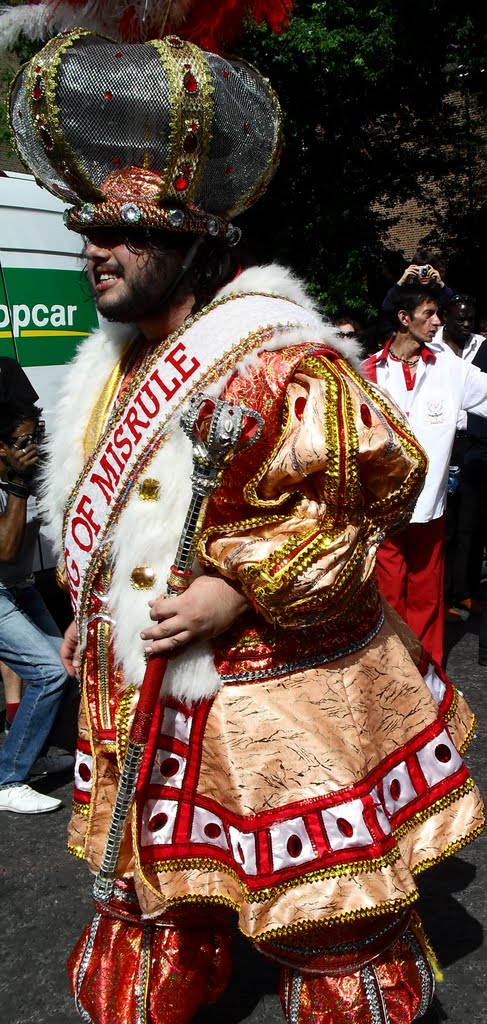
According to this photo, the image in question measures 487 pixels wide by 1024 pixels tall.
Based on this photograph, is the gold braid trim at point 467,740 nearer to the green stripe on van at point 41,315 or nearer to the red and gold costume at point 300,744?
the red and gold costume at point 300,744

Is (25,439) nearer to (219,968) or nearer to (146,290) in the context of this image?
(146,290)

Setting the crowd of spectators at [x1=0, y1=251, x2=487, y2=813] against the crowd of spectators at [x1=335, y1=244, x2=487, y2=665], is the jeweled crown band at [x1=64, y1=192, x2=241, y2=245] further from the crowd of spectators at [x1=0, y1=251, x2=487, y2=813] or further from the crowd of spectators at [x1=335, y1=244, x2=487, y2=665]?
the crowd of spectators at [x1=335, y1=244, x2=487, y2=665]

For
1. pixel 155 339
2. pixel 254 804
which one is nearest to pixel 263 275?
pixel 155 339

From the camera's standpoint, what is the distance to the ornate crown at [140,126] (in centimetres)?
197

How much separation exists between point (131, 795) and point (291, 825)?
317mm

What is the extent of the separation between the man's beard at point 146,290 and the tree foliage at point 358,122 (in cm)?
944

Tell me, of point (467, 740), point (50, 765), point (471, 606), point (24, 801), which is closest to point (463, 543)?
point (471, 606)

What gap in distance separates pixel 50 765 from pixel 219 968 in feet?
6.68

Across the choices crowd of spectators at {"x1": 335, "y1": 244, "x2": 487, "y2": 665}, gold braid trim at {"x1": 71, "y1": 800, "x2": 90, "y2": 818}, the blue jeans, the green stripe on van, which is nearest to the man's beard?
gold braid trim at {"x1": 71, "y1": 800, "x2": 90, "y2": 818}

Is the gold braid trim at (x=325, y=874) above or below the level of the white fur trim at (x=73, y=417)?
below

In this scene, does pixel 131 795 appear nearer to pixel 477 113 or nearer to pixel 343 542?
pixel 343 542

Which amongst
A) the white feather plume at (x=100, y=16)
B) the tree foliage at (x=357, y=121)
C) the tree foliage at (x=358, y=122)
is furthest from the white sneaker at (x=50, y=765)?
the tree foliage at (x=357, y=121)

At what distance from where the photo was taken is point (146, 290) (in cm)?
202

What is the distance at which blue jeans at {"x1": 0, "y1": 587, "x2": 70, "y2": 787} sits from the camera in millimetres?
3883
